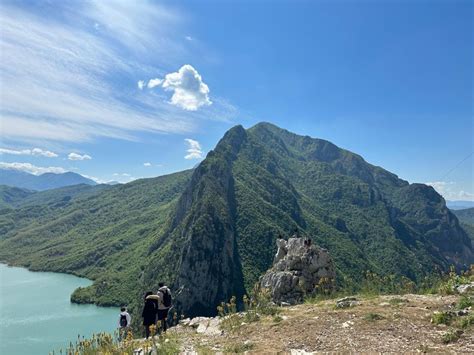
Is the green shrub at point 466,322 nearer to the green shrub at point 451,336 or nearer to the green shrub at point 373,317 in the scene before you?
the green shrub at point 451,336

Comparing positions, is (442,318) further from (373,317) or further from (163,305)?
(163,305)

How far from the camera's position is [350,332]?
10555 millimetres

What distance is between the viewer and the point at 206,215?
146m

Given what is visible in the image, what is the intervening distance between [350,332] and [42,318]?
136370 mm

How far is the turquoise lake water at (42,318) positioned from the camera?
90.2 m

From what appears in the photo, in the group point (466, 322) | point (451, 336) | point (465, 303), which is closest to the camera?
point (451, 336)

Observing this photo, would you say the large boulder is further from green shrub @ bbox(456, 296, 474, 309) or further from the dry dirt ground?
green shrub @ bbox(456, 296, 474, 309)

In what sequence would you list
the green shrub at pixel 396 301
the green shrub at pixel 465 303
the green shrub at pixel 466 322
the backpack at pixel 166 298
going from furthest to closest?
the backpack at pixel 166 298, the green shrub at pixel 396 301, the green shrub at pixel 465 303, the green shrub at pixel 466 322

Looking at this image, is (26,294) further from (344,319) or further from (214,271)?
(344,319)

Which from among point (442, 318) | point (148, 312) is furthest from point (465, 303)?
point (148, 312)

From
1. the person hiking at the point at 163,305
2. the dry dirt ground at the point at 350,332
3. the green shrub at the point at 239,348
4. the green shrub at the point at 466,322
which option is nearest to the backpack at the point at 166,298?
the person hiking at the point at 163,305

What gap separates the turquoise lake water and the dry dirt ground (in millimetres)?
83614

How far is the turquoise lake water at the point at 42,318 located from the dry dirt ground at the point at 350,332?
Answer: 83.6 meters

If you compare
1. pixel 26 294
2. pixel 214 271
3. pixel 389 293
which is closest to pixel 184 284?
pixel 214 271
